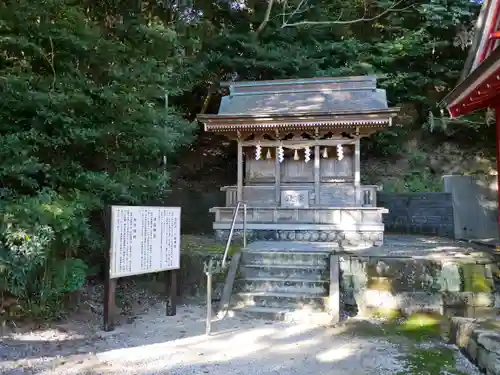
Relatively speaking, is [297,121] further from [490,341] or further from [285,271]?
[490,341]

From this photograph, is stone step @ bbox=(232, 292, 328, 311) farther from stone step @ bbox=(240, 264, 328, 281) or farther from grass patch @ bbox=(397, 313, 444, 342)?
grass patch @ bbox=(397, 313, 444, 342)

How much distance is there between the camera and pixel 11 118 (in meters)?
5.05

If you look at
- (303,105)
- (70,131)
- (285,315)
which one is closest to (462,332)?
(285,315)

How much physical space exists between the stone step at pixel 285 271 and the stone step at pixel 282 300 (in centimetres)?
51

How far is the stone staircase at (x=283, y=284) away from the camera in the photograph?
573 centimetres

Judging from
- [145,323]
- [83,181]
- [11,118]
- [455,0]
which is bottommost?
[145,323]

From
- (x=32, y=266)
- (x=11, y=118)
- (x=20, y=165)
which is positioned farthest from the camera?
(x=11, y=118)

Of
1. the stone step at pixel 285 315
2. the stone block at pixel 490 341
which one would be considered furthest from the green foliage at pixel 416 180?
the stone block at pixel 490 341

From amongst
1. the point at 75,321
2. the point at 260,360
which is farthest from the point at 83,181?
the point at 260,360

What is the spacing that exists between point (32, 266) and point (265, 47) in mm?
11839

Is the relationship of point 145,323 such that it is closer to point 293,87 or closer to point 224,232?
point 224,232

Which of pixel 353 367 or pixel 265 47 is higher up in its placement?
pixel 265 47

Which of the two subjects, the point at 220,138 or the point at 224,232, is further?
the point at 220,138

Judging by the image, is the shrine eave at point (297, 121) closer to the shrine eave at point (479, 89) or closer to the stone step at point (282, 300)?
the shrine eave at point (479, 89)
